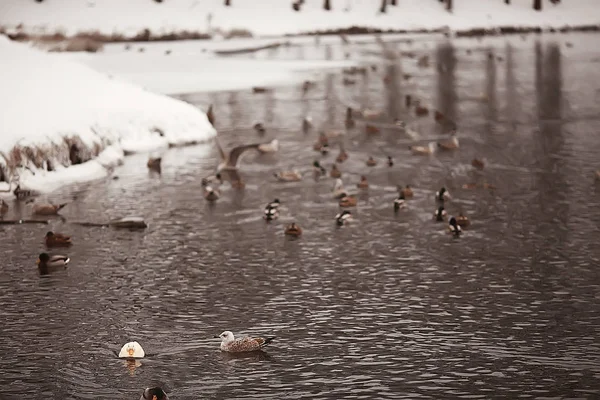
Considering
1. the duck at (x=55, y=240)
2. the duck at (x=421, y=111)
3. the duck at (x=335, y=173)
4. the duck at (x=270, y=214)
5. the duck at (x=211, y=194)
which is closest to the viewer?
the duck at (x=55, y=240)

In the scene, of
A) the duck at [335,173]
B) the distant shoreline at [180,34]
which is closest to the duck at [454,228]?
the duck at [335,173]

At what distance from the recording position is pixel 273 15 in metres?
78.5

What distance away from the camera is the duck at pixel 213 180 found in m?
23.9

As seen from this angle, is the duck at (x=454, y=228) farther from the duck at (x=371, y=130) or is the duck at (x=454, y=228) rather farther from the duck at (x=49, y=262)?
the duck at (x=371, y=130)

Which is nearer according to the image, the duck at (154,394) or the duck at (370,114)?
the duck at (154,394)

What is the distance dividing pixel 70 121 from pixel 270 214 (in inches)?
356

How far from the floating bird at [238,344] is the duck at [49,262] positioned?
498cm

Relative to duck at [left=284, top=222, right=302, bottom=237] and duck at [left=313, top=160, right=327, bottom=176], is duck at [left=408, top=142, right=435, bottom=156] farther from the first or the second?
duck at [left=284, top=222, right=302, bottom=237]

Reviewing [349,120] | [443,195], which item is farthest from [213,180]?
[349,120]

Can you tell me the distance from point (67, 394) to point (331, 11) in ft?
236

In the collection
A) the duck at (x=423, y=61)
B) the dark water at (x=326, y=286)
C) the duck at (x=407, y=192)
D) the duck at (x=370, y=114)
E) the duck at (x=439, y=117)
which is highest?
the duck at (x=423, y=61)

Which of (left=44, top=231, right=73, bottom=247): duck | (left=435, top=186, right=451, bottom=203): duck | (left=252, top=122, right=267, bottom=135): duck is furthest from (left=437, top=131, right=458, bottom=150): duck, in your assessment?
(left=44, top=231, right=73, bottom=247): duck

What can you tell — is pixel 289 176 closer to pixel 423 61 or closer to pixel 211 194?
pixel 211 194

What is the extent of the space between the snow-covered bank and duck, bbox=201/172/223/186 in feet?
9.13
